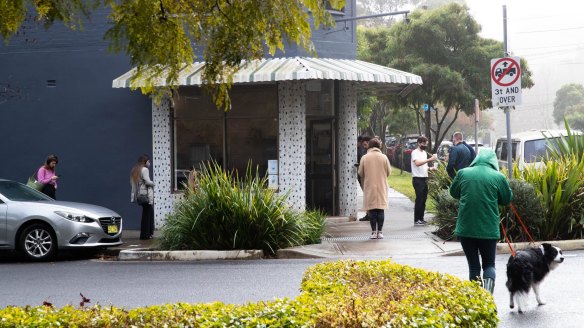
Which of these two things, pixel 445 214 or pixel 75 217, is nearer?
pixel 75 217

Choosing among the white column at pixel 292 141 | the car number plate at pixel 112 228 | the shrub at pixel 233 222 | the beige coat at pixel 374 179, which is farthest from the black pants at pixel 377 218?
the car number plate at pixel 112 228

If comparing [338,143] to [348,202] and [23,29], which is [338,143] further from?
[23,29]

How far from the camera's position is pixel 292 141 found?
18.6 m

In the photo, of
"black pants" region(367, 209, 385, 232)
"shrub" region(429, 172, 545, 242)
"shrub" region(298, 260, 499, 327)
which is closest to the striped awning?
"black pants" region(367, 209, 385, 232)

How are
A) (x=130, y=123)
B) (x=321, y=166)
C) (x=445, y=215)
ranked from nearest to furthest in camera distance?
(x=445, y=215), (x=130, y=123), (x=321, y=166)

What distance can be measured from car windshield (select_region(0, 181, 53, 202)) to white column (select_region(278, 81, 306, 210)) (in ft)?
16.8

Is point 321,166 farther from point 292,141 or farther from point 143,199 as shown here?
point 143,199

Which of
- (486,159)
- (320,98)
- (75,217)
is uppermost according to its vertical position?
(320,98)

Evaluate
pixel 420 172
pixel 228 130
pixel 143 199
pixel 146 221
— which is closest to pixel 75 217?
pixel 143 199

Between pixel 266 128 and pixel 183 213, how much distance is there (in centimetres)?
467

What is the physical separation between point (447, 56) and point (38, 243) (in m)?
27.6

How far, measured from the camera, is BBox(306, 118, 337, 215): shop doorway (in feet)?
64.3

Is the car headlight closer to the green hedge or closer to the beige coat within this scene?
the beige coat

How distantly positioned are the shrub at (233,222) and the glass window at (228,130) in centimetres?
429
